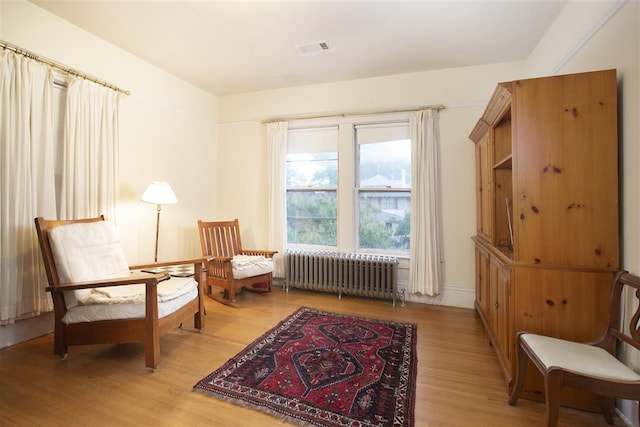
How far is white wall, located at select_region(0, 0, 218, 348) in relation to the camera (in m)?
2.41

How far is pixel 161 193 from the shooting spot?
10.1ft

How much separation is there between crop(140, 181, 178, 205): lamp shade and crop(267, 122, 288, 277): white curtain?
1.35 metres

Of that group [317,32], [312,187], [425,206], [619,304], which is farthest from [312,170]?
[619,304]

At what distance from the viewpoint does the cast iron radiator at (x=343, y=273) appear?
3.45 m

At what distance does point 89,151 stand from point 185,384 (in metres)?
2.31

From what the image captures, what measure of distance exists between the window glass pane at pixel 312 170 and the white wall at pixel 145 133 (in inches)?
50.5

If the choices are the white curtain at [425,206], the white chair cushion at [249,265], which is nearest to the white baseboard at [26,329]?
the white chair cushion at [249,265]

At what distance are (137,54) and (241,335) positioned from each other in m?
3.20

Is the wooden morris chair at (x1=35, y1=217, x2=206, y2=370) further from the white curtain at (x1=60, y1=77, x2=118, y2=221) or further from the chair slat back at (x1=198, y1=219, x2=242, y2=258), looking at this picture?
the chair slat back at (x1=198, y1=219, x2=242, y2=258)

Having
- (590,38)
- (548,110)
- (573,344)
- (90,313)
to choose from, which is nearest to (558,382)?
(573,344)

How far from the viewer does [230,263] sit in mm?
3332

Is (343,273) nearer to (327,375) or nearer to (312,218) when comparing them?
(312,218)

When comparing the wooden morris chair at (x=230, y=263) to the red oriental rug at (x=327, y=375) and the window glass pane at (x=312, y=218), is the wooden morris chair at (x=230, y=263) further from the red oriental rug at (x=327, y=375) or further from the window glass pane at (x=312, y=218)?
the red oriental rug at (x=327, y=375)

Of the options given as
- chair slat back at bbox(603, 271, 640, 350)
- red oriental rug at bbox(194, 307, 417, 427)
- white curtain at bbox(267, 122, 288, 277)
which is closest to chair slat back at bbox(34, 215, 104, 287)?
red oriental rug at bbox(194, 307, 417, 427)
